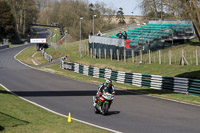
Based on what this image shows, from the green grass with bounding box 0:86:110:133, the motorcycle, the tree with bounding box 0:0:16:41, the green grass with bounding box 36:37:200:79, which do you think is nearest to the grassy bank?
the green grass with bounding box 36:37:200:79

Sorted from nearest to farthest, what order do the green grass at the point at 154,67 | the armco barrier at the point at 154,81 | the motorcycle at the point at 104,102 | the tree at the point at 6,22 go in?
the motorcycle at the point at 104,102 → the armco barrier at the point at 154,81 → the green grass at the point at 154,67 → the tree at the point at 6,22

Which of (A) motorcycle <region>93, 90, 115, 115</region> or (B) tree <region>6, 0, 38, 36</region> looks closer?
(A) motorcycle <region>93, 90, 115, 115</region>

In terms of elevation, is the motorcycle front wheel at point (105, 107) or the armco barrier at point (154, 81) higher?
the motorcycle front wheel at point (105, 107)

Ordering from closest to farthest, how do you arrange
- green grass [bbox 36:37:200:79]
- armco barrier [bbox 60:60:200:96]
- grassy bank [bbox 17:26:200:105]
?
armco barrier [bbox 60:60:200:96]
grassy bank [bbox 17:26:200:105]
green grass [bbox 36:37:200:79]

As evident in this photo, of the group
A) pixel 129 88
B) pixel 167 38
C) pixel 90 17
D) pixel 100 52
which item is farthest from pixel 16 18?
pixel 129 88

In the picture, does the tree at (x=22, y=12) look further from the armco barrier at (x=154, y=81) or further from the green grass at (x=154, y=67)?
the armco barrier at (x=154, y=81)

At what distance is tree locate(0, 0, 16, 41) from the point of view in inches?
3597

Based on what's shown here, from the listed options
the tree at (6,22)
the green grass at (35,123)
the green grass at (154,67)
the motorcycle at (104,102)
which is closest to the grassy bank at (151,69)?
the green grass at (154,67)

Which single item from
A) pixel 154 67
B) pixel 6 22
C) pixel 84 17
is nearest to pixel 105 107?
pixel 154 67

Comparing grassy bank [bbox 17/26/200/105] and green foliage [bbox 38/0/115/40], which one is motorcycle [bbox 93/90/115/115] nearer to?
grassy bank [bbox 17/26/200/105]

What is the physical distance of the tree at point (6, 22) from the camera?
9136 centimetres

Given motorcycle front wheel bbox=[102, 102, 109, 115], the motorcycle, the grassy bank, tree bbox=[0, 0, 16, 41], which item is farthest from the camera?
tree bbox=[0, 0, 16, 41]

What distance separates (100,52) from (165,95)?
2307 centimetres

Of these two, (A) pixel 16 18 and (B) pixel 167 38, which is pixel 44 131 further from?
(A) pixel 16 18
